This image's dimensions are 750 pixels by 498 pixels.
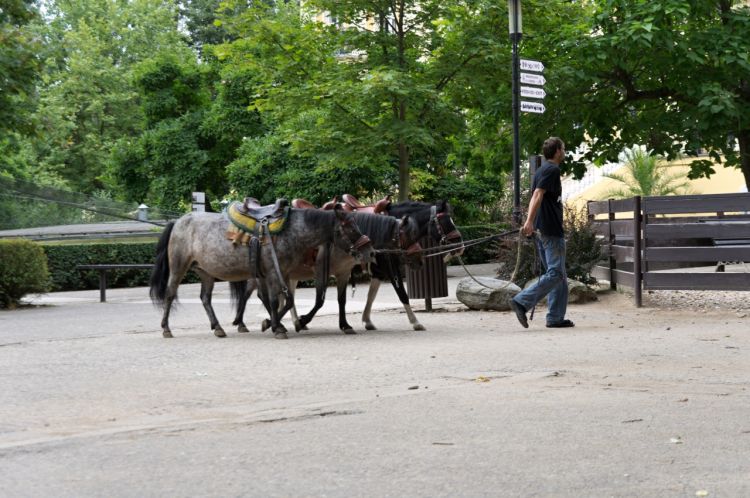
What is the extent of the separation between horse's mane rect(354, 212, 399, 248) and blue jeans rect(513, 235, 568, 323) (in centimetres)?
164

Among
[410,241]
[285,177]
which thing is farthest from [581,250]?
[285,177]

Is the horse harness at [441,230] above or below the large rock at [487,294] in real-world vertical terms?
above

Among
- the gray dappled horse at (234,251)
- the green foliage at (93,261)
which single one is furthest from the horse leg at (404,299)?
the green foliage at (93,261)

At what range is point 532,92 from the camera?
17.2 m

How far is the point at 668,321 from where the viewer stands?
14.2 meters

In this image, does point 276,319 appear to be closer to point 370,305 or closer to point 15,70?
point 370,305

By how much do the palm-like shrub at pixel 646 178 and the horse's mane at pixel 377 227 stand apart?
925 inches

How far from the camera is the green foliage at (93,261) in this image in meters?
27.0

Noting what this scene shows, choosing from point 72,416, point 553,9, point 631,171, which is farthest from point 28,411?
point 631,171

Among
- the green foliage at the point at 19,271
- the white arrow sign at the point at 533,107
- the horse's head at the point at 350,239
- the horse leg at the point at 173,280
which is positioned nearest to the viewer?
the horse's head at the point at 350,239

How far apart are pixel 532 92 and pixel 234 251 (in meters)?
5.78

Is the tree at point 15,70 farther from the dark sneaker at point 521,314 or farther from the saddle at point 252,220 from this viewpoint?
the dark sneaker at point 521,314

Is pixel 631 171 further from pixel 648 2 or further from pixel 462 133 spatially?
pixel 648 2

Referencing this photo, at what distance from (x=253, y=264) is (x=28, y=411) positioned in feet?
17.7
